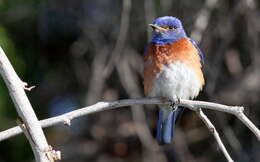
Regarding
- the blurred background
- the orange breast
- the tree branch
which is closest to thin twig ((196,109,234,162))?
the tree branch

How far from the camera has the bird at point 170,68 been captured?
445 cm

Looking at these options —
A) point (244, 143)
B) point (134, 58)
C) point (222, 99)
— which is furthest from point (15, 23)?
point (244, 143)

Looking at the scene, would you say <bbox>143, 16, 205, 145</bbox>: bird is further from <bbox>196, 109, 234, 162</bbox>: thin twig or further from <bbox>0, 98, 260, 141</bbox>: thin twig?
<bbox>196, 109, 234, 162</bbox>: thin twig

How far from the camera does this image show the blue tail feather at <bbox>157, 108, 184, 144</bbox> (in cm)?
488

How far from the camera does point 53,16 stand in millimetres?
6293

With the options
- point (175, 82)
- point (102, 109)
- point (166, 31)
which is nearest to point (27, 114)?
point (102, 109)

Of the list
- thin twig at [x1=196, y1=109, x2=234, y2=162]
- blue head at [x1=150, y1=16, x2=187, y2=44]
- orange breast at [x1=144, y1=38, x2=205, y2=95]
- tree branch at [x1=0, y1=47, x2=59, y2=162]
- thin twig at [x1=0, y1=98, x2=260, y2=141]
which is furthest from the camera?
blue head at [x1=150, y1=16, x2=187, y2=44]

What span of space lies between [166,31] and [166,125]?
787 millimetres

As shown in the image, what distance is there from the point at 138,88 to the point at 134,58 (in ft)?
1.06

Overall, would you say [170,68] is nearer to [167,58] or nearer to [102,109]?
[167,58]

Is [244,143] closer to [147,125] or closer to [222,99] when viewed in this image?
[222,99]

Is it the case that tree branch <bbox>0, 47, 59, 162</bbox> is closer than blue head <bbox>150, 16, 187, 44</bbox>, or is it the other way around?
tree branch <bbox>0, 47, 59, 162</bbox>

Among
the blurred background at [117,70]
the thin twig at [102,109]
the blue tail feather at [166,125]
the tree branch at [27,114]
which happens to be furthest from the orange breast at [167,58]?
the tree branch at [27,114]

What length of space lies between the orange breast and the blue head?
0.09 meters
